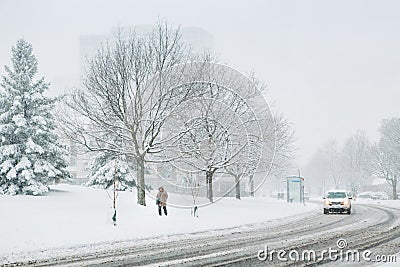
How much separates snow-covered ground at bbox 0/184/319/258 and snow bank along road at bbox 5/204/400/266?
1.35 meters

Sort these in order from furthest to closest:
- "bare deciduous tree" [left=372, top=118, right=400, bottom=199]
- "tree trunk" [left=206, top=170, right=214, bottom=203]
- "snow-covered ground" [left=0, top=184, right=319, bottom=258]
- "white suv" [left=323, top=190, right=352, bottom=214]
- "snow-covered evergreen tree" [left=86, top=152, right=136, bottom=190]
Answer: "bare deciduous tree" [left=372, top=118, right=400, bottom=199]
"snow-covered evergreen tree" [left=86, top=152, right=136, bottom=190]
"white suv" [left=323, top=190, right=352, bottom=214]
"tree trunk" [left=206, top=170, right=214, bottom=203]
"snow-covered ground" [left=0, top=184, right=319, bottom=258]

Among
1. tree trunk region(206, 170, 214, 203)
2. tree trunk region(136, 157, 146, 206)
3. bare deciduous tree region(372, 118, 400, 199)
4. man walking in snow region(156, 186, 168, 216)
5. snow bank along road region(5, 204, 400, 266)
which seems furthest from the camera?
bare deciduous tree region(372, 118, 400, 199)

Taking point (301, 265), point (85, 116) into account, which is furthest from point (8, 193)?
point (301, 265)

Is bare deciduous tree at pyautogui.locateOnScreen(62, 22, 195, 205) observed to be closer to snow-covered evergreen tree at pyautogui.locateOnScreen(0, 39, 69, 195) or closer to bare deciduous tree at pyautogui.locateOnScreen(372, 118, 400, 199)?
snow-covered evergreen tree at pyautogui.locateOnScreen(0, 39, 69, 195)

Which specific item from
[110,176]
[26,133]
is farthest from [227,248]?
[110,176]

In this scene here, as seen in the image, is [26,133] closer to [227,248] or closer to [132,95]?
[132,95]

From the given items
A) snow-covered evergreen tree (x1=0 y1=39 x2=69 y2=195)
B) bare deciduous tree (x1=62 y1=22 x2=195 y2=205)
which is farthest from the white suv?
snow-covered evergreen tree (x1=0 y1=39 x2=69 y2=195)

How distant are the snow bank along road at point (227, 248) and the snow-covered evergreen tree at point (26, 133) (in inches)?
395

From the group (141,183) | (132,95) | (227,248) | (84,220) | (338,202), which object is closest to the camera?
(227,248)

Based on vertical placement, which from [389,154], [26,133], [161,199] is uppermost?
[26,133]

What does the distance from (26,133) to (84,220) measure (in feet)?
25.1

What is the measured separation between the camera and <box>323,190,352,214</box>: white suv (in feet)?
103

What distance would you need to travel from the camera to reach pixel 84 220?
66.5 feet

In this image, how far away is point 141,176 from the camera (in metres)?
25.5
